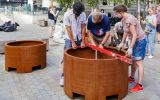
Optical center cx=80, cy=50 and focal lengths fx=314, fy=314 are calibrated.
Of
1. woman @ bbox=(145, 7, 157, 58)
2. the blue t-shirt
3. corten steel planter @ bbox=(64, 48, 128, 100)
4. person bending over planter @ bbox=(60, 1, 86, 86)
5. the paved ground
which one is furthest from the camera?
woman @ bbox=(145, 7, 157, 58)

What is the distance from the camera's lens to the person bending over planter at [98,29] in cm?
→ 627

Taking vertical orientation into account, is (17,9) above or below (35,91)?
above

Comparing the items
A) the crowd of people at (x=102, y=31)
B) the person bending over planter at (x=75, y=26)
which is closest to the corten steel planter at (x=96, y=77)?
the crowd of people at (x=102, y=31)

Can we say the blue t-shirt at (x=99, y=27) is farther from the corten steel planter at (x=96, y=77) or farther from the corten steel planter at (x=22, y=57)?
the corten steel planter at (x=22, y=57)

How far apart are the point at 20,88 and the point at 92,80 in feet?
5.93

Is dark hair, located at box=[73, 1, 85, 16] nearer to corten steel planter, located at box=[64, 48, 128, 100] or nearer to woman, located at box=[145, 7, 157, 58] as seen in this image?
corten steel planter, located at box=[64, 48, 128, 100]

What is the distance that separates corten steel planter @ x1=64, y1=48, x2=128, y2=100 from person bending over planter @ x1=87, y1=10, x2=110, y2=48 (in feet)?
3.20

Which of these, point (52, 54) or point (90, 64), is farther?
point (52, 54)

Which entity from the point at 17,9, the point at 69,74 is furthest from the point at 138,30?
the point at 17,9

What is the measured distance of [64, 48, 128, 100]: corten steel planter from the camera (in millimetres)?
5301

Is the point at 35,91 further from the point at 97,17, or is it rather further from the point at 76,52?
the point at 97,17

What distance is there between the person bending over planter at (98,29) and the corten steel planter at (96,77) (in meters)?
0.98

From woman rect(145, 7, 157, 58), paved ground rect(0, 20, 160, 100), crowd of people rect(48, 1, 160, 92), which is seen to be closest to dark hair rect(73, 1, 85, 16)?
crowd of people rect(48, 1, 160, 92)

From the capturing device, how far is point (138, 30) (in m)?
6.01
